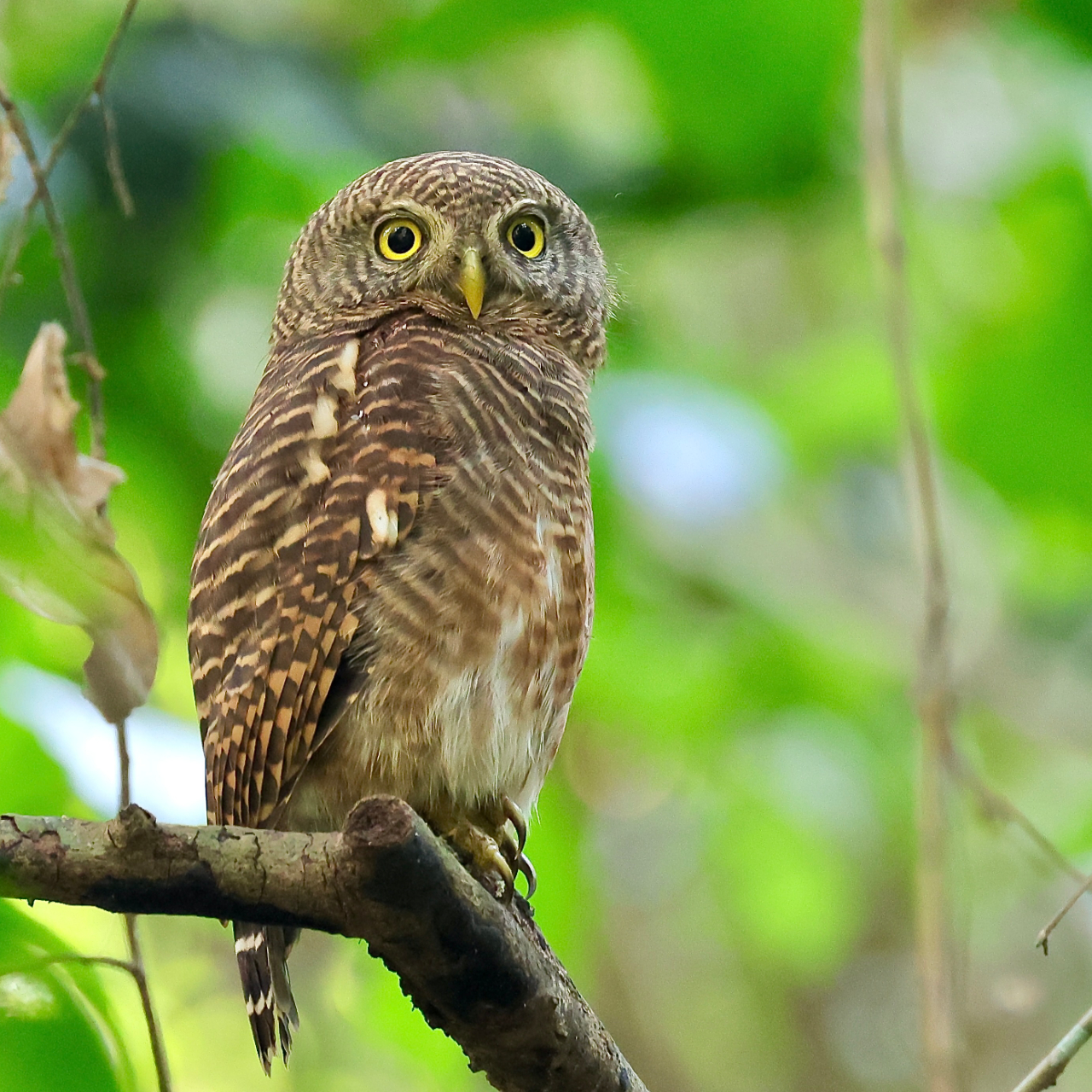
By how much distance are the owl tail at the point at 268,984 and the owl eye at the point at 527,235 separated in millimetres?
1560

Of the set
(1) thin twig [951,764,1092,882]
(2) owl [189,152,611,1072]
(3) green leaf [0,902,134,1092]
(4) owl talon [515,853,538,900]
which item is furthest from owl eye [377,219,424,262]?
(3) green leaf [0,902,134,1092]

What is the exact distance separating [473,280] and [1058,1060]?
6.09 feet

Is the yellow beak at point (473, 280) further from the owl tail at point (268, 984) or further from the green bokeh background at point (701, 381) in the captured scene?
the owl tail at point (268, 984)

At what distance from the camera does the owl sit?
95.5 inches

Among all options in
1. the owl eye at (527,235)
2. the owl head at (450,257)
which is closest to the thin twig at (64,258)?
the owl head at (450,257)

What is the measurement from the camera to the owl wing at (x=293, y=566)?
2.43 meters

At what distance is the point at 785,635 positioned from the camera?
15.1 feet

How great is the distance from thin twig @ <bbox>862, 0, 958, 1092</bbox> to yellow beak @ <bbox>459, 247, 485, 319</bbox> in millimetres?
794

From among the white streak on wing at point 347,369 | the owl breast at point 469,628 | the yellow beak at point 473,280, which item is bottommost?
the owl breast at point 469,628

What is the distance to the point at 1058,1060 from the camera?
72.2 inches

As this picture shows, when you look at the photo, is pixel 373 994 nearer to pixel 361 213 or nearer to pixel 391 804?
pixel 361 213

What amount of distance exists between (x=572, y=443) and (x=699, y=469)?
4.20 feet

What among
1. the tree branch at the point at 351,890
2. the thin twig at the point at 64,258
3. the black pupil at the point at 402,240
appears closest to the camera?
the tree branch at the point at 351,890

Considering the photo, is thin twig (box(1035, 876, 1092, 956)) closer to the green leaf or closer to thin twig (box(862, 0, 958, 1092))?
thin twig (box(862, 0, 958, 1092))
